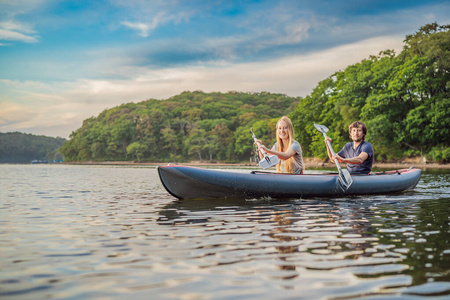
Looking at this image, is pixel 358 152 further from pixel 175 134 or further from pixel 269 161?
pixel 175 134

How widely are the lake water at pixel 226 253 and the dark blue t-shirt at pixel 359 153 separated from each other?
2431 millimetres

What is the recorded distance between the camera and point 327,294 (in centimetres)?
323

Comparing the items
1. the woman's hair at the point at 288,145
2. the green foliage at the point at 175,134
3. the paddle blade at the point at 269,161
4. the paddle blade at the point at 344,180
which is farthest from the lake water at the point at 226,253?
the green foliage at the point at 175,134

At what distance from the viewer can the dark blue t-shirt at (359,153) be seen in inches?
406

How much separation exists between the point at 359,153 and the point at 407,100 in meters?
36.9

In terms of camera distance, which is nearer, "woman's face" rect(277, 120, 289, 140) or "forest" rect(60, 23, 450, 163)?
"woman's face" rect(277, 120, 289, 140)

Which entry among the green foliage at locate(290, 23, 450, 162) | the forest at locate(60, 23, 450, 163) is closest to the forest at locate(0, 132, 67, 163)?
the forest at locate(60, 23, 450, 163)

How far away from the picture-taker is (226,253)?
179 inches

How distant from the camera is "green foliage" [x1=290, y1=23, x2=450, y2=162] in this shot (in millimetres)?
40500

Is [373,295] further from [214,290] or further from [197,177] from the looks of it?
[197,177]

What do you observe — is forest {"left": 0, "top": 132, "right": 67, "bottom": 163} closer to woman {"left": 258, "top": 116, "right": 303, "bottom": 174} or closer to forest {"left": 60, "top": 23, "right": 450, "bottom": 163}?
forest {"left": 60, "top": 23, "right": 450, "bottom": 163}

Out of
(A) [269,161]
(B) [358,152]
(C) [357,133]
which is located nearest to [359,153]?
(B) [358,152]

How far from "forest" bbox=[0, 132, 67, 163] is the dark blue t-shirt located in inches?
6808

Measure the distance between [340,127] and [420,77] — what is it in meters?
11.0
